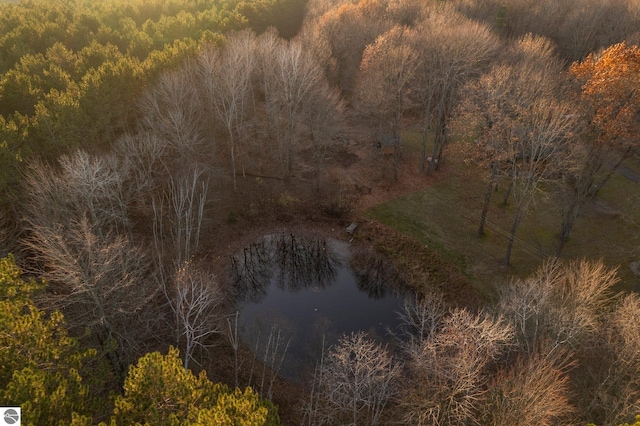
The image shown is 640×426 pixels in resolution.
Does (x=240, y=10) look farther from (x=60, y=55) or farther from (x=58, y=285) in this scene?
(x=58, y=285)

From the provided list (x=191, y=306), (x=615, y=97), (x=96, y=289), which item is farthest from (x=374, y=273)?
(x=96, y=289)

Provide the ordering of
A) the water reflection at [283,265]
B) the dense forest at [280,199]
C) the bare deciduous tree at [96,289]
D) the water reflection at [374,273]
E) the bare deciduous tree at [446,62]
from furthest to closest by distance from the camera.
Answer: the bare deciduous tree at [446,62] → the water reflection at [283,265] → the water reflection at [374,273] → the bare deciduous tree at [96,289] → the dense forest at [280,199]

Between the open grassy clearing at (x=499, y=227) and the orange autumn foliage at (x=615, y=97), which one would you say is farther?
the open grassy clearing at (x=499, y=227)

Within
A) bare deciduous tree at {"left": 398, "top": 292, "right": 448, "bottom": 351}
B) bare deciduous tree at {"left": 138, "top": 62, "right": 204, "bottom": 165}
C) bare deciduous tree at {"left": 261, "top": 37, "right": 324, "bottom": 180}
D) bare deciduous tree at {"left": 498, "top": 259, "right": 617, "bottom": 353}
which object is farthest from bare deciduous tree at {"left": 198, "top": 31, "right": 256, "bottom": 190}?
bare deciduous tree at {"left": 498, "top": 259, "right": 617, "bottom": 353}

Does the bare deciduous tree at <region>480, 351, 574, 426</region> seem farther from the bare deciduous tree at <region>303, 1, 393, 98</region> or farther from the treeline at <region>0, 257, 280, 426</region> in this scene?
the bare deciduous tree at <region>303, 1, 393, 98</region>

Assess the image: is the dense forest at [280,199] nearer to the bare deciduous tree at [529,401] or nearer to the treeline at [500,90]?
the bare deciduous tree at [529,401]
